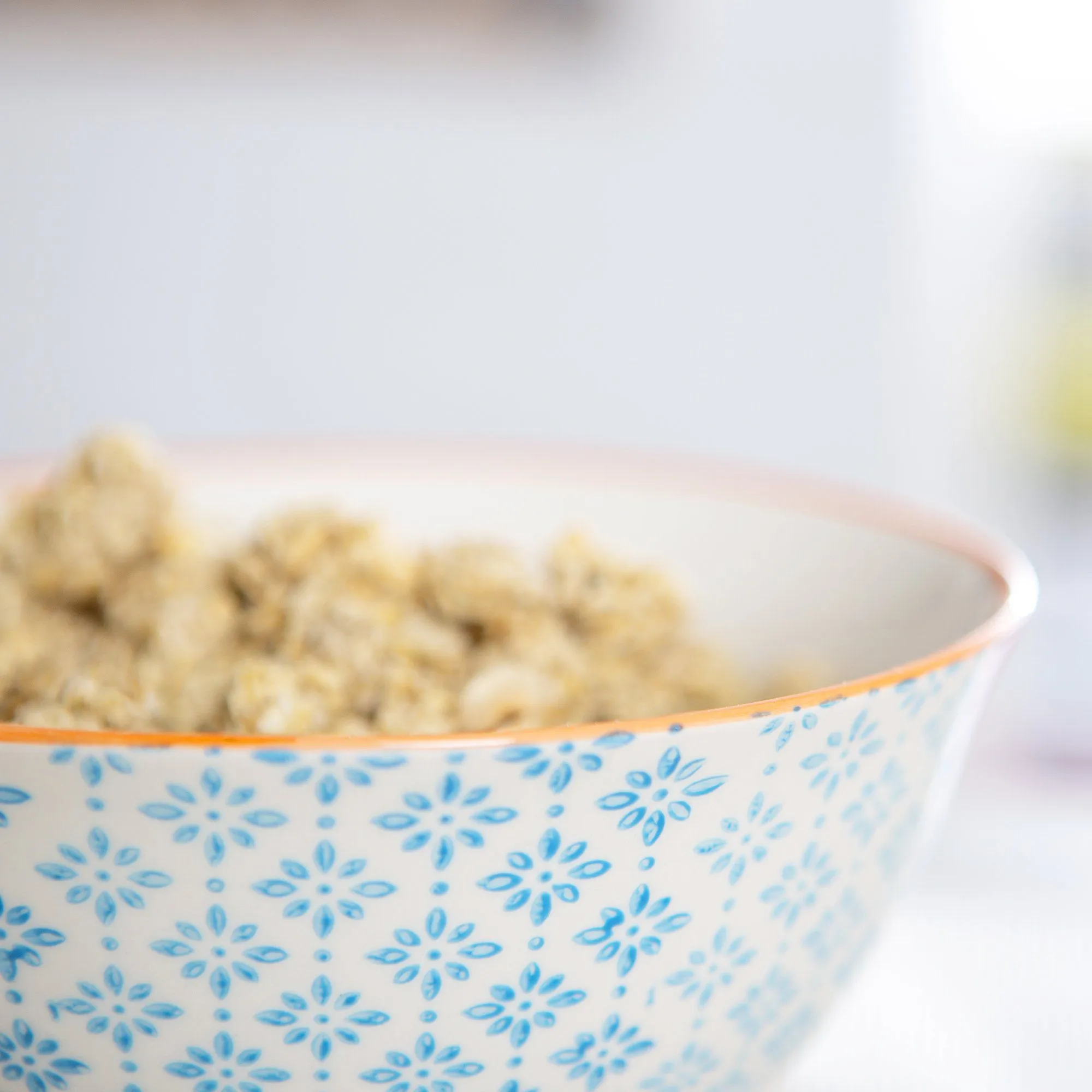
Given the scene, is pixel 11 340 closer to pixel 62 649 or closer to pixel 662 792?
pixel 62 649

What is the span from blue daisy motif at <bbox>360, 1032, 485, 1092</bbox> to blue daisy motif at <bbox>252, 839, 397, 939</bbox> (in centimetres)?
4

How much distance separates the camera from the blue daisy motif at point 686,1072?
0.29 m

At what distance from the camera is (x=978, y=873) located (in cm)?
53

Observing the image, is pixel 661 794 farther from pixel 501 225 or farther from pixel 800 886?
pixel 501 225

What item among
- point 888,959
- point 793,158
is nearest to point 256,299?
point 793,158

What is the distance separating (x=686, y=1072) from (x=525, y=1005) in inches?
2.2

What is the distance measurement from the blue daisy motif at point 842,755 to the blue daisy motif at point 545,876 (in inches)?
2.1

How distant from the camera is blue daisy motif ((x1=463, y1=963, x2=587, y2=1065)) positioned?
0.86 ft

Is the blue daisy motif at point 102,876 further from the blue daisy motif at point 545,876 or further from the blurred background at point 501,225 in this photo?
the blurred background at point 501,225

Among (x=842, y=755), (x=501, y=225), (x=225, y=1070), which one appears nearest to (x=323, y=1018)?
(x=225, y=1070)

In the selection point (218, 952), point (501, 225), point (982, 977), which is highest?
point (501, 225)

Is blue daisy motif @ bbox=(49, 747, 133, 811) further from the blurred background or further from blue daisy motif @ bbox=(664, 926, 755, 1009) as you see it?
the blurred background

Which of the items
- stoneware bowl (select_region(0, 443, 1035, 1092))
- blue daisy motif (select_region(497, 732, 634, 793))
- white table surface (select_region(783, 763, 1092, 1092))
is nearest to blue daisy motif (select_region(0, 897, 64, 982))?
stoneware bowl (select_region(0, 443, 1035, 1092))

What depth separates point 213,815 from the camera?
0.24 m
